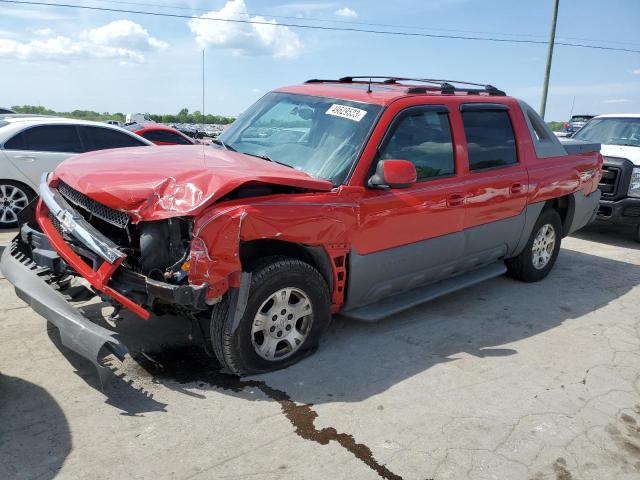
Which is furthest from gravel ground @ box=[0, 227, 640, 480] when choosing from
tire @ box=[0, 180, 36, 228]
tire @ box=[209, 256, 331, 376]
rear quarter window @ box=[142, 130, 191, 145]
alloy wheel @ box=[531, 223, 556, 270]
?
rear quarter window @ box=[142, 130, 191, 145]

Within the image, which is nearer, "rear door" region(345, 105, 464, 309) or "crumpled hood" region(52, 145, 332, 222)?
"crumpled hood" region(52, 145, 332, 222)

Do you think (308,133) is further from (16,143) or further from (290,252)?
(16,143)

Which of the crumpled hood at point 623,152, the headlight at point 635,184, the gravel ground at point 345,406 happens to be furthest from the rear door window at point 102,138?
the headlight at point 635,184

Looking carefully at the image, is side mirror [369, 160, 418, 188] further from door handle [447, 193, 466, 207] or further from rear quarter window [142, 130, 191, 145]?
rear quarter window [142, 130, 191, 145]

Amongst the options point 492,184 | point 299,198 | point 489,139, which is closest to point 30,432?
point 299,198

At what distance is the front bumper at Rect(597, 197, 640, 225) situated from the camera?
8.18 m

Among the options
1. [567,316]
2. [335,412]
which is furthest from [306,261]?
[567,316]

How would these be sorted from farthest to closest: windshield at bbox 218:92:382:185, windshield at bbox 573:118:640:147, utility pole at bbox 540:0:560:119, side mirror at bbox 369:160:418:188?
utility pole at bbox 540:0:560:119, windshield at bbox 573:118:640:147, windshield at bbox 218:92:382:185, side mirror at bbox 369:160:418:188

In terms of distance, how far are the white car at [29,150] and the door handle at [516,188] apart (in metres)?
5.93

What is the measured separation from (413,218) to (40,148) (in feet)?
19.2

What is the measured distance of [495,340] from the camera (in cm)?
467

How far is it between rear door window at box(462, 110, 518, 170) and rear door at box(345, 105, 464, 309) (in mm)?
271

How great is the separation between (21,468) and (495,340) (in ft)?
11.5

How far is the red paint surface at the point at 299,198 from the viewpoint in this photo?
3262mm
